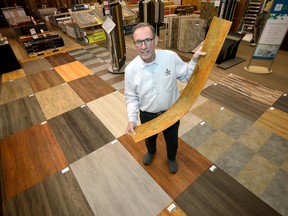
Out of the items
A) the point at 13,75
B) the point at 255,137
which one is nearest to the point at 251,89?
the point at 255,137

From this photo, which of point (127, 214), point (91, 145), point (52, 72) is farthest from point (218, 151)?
point (52, 72)

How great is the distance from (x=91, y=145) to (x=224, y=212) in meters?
1.79

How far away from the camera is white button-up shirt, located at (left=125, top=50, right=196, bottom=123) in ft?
4.70

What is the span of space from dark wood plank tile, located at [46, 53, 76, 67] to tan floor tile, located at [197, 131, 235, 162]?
448 centimetres

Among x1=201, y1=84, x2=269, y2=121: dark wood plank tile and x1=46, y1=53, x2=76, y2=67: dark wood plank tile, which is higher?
x1=201, y1=84, x2=269, y2=121: dark wood plank tile

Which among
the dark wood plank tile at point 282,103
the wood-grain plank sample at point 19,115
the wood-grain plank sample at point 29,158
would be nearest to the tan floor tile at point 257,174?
the dark wood plank tile at point 282,103

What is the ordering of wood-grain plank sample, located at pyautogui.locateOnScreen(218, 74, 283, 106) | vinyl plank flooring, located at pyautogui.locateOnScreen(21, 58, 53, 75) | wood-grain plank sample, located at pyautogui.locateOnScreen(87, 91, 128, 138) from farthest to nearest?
vinyl plank flooring, located at pyautogui.locateOnScreen(21, 58, 53, 75) < wood-grain plank sample, located at pyautogui.locateOnScreen(218, 74, 283, 106) < wood-grain plank sample, located at pyautogui.locateOnScreen(87, 91, 128, 138)

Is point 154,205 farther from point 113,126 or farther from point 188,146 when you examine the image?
point 113,126

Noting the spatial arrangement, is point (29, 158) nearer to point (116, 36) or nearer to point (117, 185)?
point (117, 185)

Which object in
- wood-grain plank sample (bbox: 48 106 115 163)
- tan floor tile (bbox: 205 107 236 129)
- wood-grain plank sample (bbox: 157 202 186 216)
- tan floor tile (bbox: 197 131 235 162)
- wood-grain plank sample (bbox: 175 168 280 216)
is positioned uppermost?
tan floor tile (bbox: 205 107 236 129)

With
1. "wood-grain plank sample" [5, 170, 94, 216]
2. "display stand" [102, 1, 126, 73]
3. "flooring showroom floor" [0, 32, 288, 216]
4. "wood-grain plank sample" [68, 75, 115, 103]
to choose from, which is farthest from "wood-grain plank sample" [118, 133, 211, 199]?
"display stand" [102, 1, 126, 73]

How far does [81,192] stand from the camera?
195 centimetres

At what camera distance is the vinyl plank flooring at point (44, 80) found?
3982 mm

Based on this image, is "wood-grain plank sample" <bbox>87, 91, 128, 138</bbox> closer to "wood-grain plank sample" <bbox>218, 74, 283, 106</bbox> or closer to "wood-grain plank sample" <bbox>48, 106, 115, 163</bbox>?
"wood-grain plank sample" <bbox>48, 106, 115, 163</bbox>
